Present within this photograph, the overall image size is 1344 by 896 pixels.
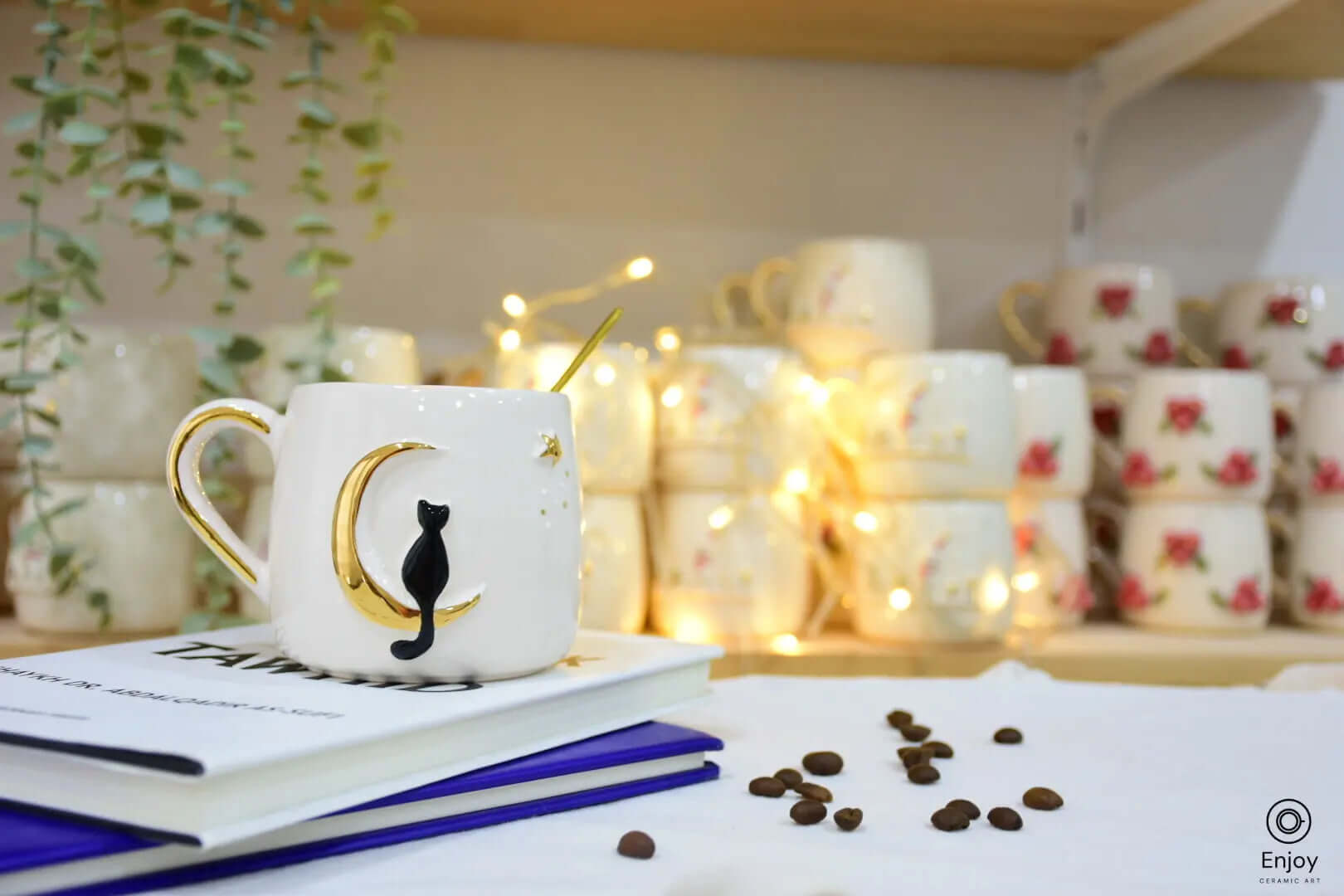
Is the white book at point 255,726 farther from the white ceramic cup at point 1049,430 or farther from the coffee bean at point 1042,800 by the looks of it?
the white ceramic cup at point 1049,430

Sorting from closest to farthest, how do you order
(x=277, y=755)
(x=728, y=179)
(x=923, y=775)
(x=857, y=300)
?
(x=277, y=755) → (x=923, y=775) → (x=857, y=300) → (x=728, y=179)

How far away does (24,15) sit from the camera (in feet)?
3.24

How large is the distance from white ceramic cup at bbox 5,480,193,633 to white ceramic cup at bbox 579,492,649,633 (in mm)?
274

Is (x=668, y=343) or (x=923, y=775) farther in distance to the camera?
(x=668, y=343)

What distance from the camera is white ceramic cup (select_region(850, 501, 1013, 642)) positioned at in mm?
865

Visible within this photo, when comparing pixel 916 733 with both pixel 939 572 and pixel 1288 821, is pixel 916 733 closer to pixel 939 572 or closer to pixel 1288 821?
pixel 1288 821

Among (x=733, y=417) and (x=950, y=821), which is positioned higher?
(x=733, y=417)

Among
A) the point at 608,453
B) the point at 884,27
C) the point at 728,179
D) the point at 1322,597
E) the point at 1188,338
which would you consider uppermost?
the point at 884,27

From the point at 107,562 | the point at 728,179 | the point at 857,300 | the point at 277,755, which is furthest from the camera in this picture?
the point at 728,179

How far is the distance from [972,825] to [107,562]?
0.65 meters

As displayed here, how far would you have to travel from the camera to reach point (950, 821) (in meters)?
0.34

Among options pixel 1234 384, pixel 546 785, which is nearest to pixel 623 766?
pixel 546 785

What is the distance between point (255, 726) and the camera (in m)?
0.30

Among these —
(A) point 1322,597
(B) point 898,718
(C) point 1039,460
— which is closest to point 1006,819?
(B) point 898,718
